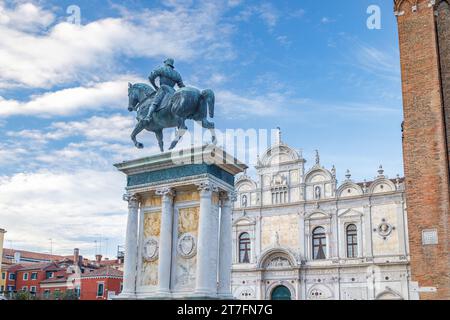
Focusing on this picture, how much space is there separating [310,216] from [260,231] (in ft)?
11.5

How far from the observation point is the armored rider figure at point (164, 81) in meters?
11.4

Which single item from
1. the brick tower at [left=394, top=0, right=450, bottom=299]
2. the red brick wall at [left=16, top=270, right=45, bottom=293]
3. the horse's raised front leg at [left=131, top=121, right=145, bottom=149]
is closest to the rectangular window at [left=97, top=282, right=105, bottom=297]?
the red brick wall at [left=16, top=270, right=45, bottom=293]

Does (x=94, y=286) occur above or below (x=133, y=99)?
below

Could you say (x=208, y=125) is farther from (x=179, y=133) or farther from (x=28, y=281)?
(x=28, y=281)

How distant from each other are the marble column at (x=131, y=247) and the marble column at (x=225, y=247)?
1829mm

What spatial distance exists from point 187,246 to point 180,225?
49 cm

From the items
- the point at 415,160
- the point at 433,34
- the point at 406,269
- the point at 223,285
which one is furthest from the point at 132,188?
the point at 406,269

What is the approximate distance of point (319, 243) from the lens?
32.4m

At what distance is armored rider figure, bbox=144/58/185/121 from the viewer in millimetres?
11422

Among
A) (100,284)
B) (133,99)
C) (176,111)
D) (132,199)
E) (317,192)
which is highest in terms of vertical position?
(317,192)

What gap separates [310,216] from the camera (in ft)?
108

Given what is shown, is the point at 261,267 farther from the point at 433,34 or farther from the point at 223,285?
the point at 223,285

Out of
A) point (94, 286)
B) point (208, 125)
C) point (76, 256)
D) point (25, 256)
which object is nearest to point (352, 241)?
point (94, 286)

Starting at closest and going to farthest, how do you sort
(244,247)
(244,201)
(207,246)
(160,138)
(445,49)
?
1. (207,246)
2. (160,138)
3. (445,49)
4. (244,247)
5. (244,201)
